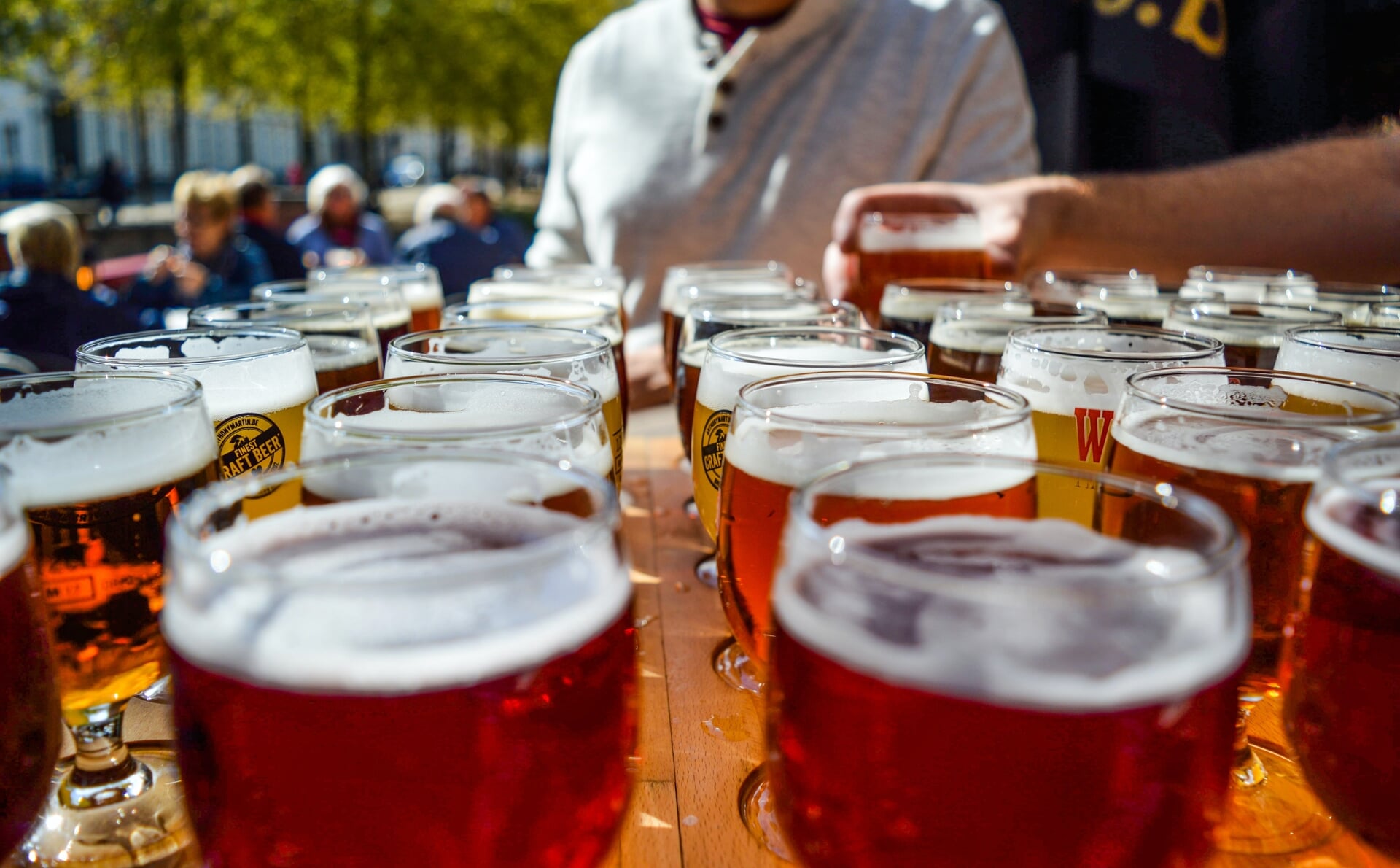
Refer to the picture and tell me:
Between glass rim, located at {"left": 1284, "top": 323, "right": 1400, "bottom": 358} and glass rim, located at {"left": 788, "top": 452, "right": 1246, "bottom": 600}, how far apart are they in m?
0.58

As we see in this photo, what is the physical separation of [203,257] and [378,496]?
7358 millimetres

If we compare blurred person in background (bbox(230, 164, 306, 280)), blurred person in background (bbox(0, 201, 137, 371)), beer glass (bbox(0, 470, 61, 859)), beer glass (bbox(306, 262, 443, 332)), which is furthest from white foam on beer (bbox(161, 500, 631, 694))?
blurred person in background (bbox(230, 164, 306, 280))

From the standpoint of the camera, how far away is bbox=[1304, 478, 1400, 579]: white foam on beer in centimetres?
62

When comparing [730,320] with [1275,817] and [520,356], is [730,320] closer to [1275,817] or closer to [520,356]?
[520,356]

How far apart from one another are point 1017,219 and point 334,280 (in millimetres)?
1360

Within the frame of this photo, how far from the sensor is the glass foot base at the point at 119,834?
78cm

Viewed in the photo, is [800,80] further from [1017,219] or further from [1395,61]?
[1395,61]

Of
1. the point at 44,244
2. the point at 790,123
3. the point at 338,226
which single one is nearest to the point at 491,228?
the point at 338,226

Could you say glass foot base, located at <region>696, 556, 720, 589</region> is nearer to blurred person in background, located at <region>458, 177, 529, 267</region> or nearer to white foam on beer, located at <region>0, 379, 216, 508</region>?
white foam on beer, located at <region>0, 379, 216, 508</region>

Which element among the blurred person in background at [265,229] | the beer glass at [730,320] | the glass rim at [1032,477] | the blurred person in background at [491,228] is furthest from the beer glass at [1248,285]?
the blurred person in background at [265,229]

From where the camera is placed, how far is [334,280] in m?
1.95

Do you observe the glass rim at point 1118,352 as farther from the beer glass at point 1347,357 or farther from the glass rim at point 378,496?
the glass rim at point 378,496

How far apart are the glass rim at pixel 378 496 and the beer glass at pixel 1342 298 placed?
4.04 feet

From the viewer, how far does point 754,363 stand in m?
1.09
